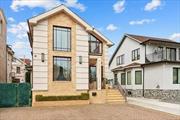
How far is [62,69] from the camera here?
1922cm

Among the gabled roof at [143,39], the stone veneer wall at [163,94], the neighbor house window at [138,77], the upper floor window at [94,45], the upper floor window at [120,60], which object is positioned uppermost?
the gabled roof at [143,39]

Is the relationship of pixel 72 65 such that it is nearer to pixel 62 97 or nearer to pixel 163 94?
pixel 62 97

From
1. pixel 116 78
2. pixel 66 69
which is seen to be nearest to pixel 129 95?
pixel 116 78

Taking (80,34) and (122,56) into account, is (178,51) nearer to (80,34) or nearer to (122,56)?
(122,56)

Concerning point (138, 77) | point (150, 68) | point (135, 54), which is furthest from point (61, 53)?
point (135, 54)

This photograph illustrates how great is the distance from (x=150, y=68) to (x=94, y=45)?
7073mm

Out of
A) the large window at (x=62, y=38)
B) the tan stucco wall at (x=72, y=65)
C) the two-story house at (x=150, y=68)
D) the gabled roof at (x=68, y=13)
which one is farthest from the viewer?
the two-story house at (x=150, y=68)

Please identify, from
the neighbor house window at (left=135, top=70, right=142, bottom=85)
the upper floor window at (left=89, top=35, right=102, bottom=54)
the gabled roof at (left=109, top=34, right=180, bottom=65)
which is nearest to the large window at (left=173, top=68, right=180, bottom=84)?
the gabled roof at (left=109, top=34, right=180, bottom=65)

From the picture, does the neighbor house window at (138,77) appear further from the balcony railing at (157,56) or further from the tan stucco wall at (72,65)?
the tan stucco wall at (72,65)

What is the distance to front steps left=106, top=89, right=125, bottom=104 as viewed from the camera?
20.2 metres

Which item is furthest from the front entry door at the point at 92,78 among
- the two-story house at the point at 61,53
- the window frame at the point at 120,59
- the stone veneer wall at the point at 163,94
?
the window frame at the point at 120,59

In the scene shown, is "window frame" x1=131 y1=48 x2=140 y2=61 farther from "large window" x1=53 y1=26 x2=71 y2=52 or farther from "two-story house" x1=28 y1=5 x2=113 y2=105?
"large window" x1=53 y1=26 x2=71 y2=52

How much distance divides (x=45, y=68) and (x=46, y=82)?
119cm

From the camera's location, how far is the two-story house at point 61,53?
1828 cm
